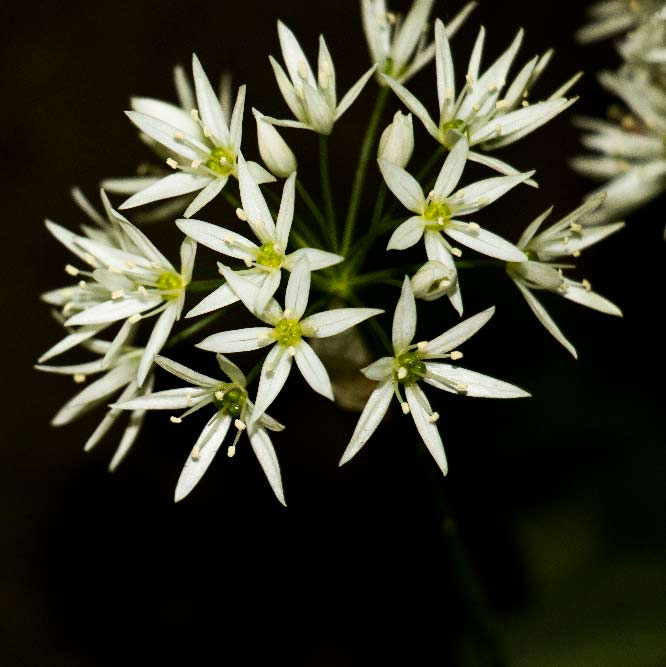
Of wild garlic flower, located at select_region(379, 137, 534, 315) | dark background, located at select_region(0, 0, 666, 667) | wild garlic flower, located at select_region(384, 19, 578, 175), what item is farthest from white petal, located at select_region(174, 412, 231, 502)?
dark background, located at select_region(0, 0, 666, 667)

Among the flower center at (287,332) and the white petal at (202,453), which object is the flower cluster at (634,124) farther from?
the white petal at (202,453)

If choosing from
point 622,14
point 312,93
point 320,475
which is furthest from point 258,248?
point 320,475

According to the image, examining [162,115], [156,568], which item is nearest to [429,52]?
[162,115]

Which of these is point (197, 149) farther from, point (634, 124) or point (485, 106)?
point (634, 124)

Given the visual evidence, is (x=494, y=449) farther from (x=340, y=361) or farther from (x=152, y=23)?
(x=152, y=23)

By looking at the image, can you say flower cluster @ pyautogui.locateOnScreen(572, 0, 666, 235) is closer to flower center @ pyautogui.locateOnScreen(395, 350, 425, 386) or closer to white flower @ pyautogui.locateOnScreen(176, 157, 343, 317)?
flower center @ pyautogui.locateOnScreen(395, 350, 425, 386)

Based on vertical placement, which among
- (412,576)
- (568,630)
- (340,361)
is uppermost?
(340,361)

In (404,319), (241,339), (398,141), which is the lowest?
(404,319)
